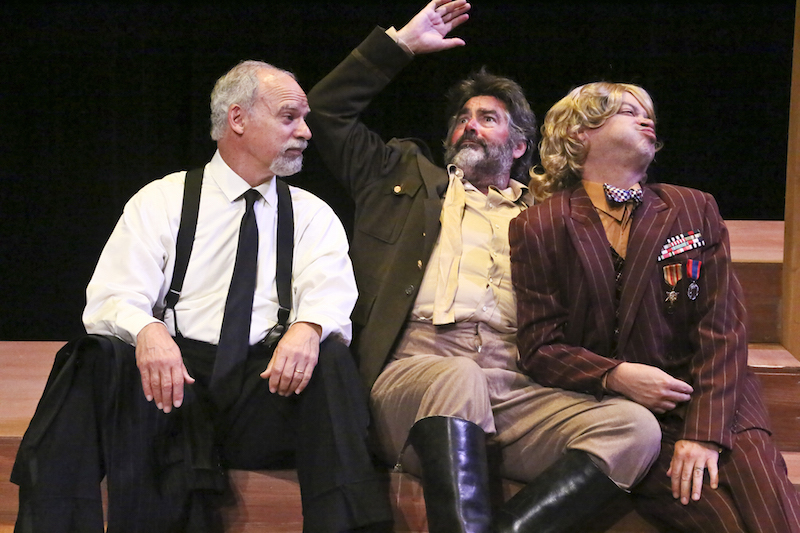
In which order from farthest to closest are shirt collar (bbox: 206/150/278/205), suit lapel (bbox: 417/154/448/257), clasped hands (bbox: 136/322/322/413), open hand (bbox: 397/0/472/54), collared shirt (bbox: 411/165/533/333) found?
open hand (bbox: 397/0/472/54), suit lapel (bbox: 417/154/448/257), collared shirt (bbox: 411/165/533/333), shirt collar (bbox: 206/150/278/205), clasped hands (bbox: 136/322/322/413)

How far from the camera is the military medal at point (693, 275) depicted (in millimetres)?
2008

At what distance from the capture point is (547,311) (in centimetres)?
206

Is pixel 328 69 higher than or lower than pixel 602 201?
higher

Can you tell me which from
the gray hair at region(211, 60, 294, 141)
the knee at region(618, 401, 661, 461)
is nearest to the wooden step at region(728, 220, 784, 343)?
the knee at region(618, 401, 661, 461)

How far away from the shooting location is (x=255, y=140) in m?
2.17

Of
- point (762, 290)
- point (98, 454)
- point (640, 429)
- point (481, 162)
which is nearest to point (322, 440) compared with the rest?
point (98, 454)

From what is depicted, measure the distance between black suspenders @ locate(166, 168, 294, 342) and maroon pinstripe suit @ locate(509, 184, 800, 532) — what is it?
23.5 inches

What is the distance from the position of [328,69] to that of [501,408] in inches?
70.2

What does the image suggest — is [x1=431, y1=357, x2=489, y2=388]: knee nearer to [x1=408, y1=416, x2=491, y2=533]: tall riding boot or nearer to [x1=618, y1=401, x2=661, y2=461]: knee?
[x1=408, y1=416, x2=491, y2=533]: tall riding boot

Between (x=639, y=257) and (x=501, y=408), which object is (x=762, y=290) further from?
(x=501, y=408)

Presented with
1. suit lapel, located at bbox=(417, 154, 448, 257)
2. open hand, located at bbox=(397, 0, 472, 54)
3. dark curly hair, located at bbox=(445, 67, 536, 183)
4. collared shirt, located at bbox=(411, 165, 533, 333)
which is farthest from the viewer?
dark curly hair, located at bbox=(445, 67, 536, 183)

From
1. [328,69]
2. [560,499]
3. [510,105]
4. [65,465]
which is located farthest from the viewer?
[328,69]

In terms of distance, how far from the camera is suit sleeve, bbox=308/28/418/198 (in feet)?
7.98

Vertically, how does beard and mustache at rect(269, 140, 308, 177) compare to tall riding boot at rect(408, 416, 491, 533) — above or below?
above
